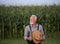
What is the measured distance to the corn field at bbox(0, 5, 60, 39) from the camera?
1484 millimetres

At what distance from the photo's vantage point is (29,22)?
148 centimetres

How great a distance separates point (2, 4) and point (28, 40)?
1.37ft

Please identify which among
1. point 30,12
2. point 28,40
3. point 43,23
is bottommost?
point 28,40

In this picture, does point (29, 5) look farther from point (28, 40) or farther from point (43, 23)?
point (28, 40)

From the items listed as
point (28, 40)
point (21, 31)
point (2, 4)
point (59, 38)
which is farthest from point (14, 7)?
point (59, 38)

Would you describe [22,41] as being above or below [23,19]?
below

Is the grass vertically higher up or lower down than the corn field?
lower down

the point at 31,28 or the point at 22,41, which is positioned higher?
the point at 31,28

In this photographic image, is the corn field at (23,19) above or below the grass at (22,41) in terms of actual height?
above

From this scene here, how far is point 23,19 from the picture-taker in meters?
1.49

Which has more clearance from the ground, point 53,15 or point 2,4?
point 2,4

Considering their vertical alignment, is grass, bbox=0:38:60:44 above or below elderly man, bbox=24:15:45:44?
below

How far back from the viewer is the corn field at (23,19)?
1484 millimetres

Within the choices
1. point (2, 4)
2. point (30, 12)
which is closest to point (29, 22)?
point (30, 12)
